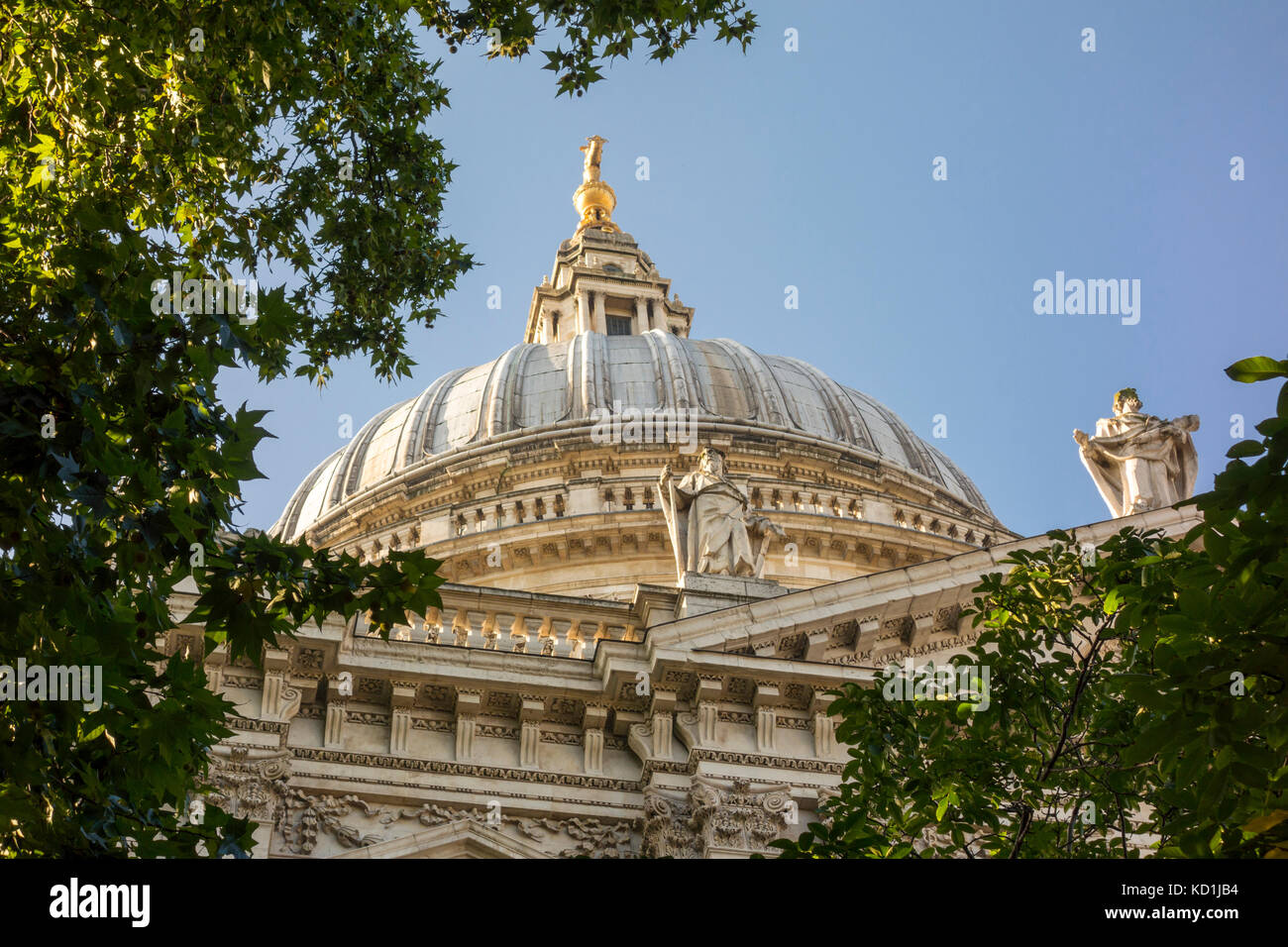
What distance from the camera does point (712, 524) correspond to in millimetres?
21562

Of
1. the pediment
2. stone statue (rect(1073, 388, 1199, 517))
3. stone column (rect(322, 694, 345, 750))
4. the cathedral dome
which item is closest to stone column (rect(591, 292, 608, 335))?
the cathedral dome

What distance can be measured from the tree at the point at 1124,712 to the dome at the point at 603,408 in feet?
98.1

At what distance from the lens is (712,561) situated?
21.2 m

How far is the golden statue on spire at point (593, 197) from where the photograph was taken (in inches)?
2490

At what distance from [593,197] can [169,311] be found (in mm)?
54128

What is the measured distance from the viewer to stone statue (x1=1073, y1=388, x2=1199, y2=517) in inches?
968

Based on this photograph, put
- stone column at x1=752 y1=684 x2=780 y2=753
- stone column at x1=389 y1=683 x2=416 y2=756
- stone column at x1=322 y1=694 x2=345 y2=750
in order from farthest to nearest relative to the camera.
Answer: stone column at x1=752 y1=684 x2=780 y2=753 → stone column at x1=389 y1=683 x2=416 y2=756 → stone column at x1=322 y1=694 x2=345 y2=750

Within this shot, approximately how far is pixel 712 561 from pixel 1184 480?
857 cm

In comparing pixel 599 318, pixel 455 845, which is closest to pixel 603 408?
pixel 599 318

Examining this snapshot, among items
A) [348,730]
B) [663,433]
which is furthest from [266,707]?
[663,433]

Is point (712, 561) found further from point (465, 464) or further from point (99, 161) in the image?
point (465, 464)

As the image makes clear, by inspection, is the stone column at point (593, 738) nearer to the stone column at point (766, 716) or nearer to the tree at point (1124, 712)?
the stone column at point (766, 716)

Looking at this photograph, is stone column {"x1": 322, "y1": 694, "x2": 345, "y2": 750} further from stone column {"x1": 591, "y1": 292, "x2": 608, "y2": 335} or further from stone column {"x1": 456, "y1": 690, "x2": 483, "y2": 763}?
stone column {"x1": 591, "y1": 292, "x2": 608, "y2": 335}

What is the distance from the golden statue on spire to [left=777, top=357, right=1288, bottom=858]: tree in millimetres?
50476
